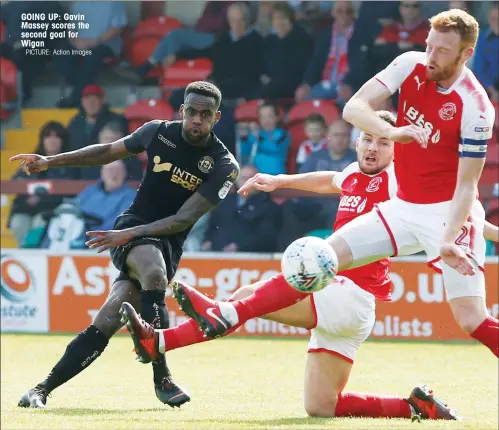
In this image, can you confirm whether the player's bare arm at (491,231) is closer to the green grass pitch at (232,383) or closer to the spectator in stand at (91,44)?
the green grass pitch at (232,383)

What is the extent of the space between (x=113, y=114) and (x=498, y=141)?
206 inches

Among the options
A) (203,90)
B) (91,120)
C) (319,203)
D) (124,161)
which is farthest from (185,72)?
(203,90)

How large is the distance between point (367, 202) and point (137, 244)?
5.04 ft

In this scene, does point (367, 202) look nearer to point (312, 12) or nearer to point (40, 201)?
point (40, 201)

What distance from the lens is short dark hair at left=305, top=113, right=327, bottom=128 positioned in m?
13.9

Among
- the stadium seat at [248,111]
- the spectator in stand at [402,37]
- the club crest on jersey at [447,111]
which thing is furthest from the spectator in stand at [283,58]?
the club crest on jersey at [447,111]

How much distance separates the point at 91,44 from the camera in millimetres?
15297

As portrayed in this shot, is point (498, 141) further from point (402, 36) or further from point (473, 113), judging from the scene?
point (473, 113)

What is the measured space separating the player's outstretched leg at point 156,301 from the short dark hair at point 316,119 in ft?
24.4

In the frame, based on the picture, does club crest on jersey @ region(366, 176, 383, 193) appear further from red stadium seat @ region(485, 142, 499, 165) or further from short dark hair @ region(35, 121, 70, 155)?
short dark hair @ region(35, 121, 70, 155)

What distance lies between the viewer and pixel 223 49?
14.7 meters

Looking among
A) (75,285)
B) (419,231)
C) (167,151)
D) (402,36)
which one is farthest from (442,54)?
(402,36)

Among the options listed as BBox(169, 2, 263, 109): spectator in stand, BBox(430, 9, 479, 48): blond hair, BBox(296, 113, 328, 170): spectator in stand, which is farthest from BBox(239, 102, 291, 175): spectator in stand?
BBox(430, 9, 479, 48): blond hair

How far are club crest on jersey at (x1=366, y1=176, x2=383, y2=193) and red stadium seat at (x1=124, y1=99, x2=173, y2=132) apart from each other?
763 cm
